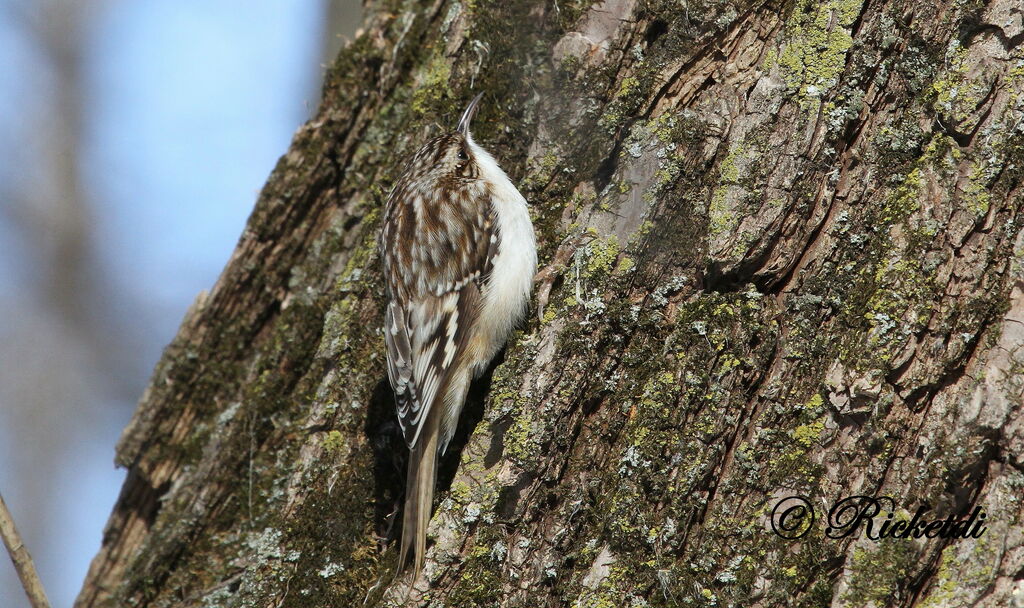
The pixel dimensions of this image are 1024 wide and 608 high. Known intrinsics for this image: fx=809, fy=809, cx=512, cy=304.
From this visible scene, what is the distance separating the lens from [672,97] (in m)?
2.20

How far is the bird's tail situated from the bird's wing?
44 millimetres

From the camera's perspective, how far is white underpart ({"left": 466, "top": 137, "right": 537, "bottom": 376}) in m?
2.44

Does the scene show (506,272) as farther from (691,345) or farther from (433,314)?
(691,345)

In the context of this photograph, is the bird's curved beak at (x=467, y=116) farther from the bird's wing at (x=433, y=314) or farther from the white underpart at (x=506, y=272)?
the bird's wing at (x=433, y=314)

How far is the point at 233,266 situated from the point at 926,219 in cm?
217

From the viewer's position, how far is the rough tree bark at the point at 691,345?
1.73m

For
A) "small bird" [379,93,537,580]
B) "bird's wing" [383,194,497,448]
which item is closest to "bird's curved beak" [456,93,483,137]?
"small bird" [379,93,537,580]

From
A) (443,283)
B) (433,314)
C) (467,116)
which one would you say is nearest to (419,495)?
(433,314)

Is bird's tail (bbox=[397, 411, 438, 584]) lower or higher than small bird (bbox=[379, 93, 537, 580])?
lower

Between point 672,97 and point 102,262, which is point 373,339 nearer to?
point 672,97

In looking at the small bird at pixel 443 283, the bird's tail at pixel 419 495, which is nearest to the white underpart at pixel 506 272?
the small bird at pixel 443 283

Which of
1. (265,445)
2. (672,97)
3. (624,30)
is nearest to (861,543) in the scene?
(672,97)

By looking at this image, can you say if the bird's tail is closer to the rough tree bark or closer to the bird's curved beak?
the rough tree bark

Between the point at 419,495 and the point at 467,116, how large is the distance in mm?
1180
